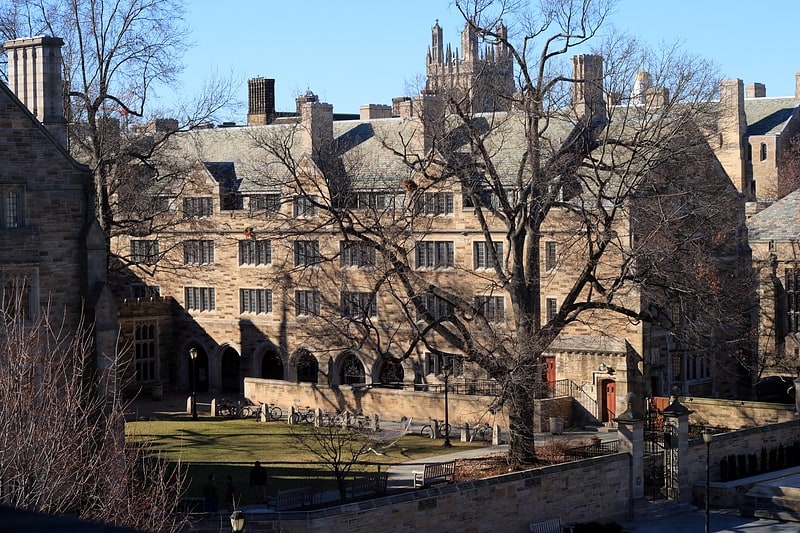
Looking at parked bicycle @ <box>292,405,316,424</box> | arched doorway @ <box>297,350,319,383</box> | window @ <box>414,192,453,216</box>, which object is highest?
window @ <box>414,192,453,216</box>

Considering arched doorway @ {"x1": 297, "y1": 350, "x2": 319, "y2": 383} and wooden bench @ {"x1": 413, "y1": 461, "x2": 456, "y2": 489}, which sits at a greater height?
arched doorway @ {"x1": 297, "y1": 350, "x2": 319, "y2": 383}

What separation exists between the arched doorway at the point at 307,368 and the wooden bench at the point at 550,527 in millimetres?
25515

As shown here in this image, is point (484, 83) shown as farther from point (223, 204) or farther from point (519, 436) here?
point (223, 204)

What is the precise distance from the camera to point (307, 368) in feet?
172

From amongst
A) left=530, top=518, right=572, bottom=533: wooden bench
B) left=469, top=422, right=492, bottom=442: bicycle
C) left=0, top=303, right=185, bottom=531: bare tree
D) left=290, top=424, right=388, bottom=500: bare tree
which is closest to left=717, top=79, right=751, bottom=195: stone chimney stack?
left=469, top=422, right=492, bottom=442: bicycle

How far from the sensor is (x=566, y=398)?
40750 millimetres

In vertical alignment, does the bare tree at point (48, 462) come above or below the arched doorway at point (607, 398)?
above

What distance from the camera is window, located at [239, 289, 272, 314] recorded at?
52.8m

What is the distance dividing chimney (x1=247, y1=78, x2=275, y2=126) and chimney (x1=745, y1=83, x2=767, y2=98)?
55.1 meters

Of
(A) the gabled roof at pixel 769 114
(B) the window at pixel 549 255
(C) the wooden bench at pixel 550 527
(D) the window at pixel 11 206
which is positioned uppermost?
(A) the gabled roof at pixel 769 114

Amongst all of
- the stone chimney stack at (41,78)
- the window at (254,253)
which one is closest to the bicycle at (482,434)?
the stone chimney stack at (41,78)

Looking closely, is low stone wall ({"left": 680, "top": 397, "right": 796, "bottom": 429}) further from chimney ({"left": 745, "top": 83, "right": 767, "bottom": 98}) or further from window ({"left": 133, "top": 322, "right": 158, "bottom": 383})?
chimney ({"left": 745, "top": 83, "right": 767, "bottom": 98})

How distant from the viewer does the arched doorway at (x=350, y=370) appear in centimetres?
5075

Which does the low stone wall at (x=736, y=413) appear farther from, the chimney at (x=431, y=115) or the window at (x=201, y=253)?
the window at (x=201, y=253)
